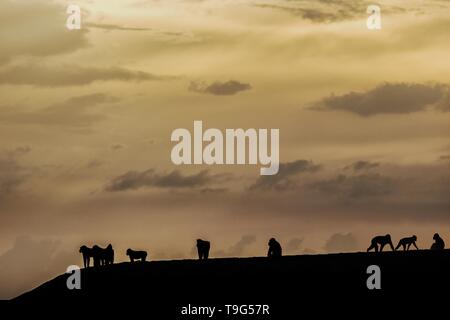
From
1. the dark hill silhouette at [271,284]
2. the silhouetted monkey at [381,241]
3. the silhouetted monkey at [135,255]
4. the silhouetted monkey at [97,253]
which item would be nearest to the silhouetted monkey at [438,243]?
the dark hill silhouette at [271,284]

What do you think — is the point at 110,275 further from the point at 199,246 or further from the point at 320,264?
the point at 320,264

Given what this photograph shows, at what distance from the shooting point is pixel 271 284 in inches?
4104

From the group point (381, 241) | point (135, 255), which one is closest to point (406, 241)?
point (381, 241)

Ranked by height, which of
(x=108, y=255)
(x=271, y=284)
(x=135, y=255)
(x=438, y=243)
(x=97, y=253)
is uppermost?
(x=135, y=255)

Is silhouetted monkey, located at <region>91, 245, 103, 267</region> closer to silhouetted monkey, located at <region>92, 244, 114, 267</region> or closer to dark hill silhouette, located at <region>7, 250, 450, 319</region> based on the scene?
silhouetted monkey, located at <region>92, 244, 114, 267</region>

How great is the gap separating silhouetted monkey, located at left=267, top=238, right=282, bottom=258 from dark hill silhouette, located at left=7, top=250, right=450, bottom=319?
1.74ft

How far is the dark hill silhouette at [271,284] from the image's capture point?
99875 millimetres

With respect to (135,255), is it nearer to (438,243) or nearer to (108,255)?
(108,255)

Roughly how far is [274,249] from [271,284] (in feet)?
22.1
